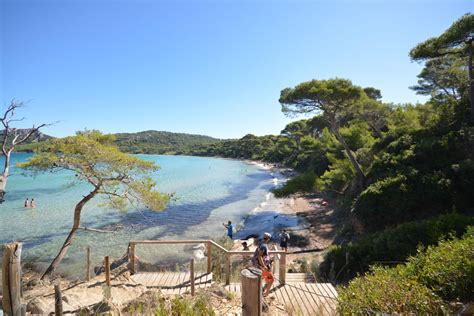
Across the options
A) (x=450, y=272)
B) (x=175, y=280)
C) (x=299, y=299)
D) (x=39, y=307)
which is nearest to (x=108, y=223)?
(x=175, y=280)

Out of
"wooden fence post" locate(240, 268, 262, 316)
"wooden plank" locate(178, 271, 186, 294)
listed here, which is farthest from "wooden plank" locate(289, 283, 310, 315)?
"wooden fence post" locate(240, 268, 262, 316)

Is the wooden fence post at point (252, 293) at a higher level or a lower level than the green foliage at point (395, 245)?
higher

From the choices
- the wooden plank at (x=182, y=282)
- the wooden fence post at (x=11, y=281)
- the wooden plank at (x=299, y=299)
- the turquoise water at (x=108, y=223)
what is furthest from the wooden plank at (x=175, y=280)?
the wooden fence post at (x=11, y=281)

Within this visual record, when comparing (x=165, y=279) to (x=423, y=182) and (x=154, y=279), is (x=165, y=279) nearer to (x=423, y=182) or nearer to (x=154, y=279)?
(x=154, y=279)

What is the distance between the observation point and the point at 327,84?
16.9 metres

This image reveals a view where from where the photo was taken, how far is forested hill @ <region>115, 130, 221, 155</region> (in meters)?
129

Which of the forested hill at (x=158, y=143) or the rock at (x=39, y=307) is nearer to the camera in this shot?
the rock at (x=39, y=307)

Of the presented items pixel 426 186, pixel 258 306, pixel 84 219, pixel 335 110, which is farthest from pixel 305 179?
pixel 84 219

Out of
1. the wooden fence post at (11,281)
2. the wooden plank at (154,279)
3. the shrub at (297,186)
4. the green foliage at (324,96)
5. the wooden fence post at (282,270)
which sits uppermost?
the green foliage at (324,96)

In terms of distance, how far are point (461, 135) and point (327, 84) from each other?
756cm

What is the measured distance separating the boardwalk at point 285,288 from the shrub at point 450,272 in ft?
6.34

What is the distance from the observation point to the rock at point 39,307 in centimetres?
580

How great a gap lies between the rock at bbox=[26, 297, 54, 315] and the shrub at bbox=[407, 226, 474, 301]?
768 centimetres

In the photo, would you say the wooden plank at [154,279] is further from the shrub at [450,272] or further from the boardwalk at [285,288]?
the shrub at [450,272]
